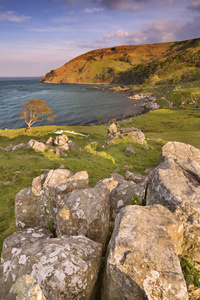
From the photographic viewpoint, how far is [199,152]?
80.4 feet

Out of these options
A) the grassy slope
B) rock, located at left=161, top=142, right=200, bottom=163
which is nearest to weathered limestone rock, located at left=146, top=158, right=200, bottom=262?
the grassy slope

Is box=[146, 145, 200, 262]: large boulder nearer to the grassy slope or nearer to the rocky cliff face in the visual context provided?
the rocky cliff face

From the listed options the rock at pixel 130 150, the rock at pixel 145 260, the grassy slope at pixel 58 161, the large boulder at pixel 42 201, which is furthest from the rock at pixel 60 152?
the rock at pixel 145 260

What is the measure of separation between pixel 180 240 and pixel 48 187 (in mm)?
8388

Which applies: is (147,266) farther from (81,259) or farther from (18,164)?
(18,164)

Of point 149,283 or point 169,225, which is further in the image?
point 169,225

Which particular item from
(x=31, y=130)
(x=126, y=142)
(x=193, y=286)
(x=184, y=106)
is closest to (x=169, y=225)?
(x=193, y=286)

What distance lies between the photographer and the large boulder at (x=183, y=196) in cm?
652

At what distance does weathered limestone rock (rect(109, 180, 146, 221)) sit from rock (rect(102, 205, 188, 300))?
3984 mm

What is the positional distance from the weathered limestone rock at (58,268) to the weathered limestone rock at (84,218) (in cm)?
114

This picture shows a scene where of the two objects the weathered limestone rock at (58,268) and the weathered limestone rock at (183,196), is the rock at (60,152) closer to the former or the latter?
the weathered limestone rock at (183,196)

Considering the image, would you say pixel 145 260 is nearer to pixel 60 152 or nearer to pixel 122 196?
pixel 122 196

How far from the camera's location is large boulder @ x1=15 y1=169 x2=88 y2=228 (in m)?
10.8

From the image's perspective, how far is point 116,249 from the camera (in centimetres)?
558
